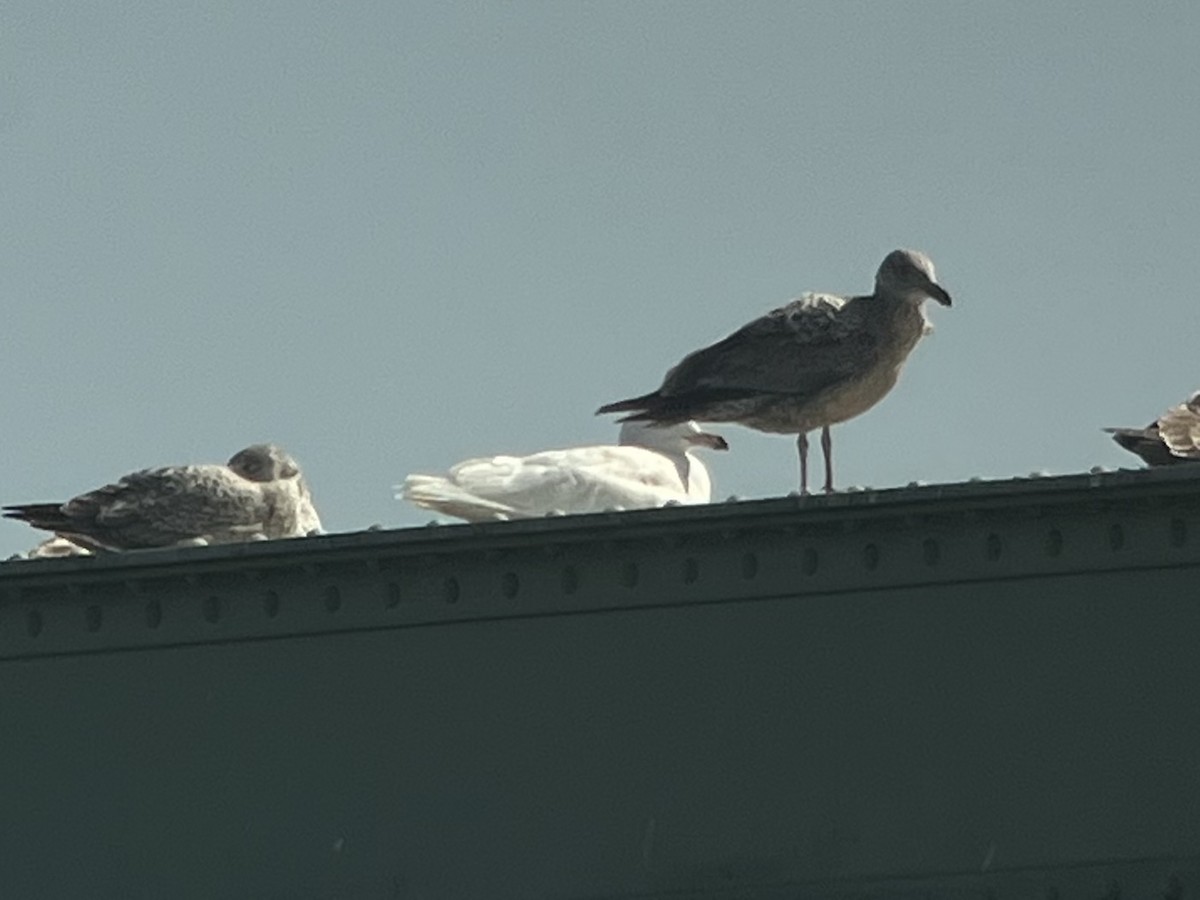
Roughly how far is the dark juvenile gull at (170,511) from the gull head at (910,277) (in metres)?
3.45

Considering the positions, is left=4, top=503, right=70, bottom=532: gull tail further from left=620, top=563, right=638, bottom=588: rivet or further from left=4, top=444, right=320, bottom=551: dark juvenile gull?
left=620, top=563, right=638, bottom=588: rivet

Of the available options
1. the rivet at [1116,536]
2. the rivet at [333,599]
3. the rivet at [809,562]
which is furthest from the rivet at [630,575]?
the rivet at [1116,536]

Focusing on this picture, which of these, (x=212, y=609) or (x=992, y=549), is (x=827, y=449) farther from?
(x=212, y=609)

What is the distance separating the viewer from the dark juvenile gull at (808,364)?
547 inches

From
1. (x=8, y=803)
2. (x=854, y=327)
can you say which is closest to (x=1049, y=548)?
(x=854, y=327)

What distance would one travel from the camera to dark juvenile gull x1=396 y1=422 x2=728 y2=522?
1445cm

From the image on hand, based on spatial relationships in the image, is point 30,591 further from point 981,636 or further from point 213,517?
point 981,636

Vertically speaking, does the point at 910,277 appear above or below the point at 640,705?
above

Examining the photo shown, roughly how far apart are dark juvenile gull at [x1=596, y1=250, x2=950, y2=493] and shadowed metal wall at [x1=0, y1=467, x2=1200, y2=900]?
3003mm

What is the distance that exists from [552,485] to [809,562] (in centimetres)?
441

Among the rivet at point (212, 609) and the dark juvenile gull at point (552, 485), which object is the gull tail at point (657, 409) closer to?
the dark juvenile gull at point (552, 485)

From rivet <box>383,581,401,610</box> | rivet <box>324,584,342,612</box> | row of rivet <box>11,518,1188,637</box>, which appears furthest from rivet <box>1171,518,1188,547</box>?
rivet <box>324,584,342,612</box>

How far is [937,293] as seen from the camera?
1421 centimetres

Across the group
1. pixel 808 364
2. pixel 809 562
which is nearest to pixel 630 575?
A: pixel 809 562
